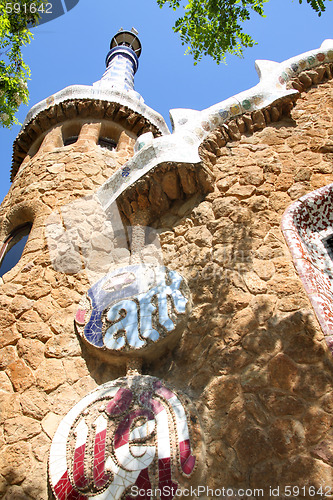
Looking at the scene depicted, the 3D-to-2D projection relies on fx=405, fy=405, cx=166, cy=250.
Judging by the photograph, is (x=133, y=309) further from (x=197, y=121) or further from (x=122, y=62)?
(x=122, y=62)

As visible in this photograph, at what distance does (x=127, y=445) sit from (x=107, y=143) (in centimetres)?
583

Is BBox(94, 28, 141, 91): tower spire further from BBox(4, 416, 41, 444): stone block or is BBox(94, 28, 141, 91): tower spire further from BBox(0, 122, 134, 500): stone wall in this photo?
BBox(4, 416, 41, 444): stone block

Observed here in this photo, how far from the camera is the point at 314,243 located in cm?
362

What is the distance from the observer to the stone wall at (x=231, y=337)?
8.20ft

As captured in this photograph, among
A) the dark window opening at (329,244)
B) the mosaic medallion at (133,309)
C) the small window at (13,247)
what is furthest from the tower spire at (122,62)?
the dark window opening at (329,244)

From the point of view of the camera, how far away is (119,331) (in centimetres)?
356

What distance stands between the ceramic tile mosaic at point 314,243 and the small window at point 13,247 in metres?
3.47

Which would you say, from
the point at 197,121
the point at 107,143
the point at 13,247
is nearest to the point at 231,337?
the point at 197,121

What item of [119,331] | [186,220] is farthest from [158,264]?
[119,331]

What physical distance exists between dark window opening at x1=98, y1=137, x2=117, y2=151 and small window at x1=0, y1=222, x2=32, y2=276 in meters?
2.46

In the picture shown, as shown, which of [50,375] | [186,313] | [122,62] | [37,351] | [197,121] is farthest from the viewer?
[122,62]

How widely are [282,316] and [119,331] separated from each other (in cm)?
142

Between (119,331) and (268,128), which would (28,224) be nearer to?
(119,331)

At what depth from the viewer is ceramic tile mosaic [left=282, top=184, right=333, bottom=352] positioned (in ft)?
9.87
